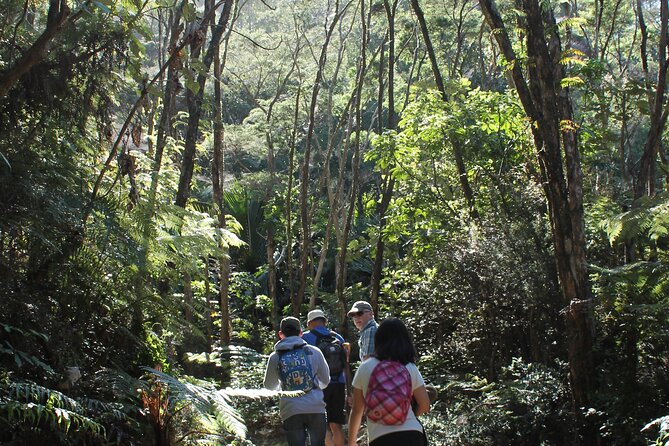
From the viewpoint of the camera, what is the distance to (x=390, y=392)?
15.9 ft

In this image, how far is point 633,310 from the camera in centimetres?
772

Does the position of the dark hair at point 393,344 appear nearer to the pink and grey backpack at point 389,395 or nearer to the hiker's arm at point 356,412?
the pink and grey backpack at point 389,395

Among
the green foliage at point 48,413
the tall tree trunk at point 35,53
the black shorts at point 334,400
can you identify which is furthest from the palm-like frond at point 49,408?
the black shorts at point 334,400

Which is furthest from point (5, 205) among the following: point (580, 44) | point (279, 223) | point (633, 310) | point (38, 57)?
point (580, 44)

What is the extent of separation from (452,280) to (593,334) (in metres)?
2.93

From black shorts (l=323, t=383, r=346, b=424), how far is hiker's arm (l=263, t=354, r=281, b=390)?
1269mm

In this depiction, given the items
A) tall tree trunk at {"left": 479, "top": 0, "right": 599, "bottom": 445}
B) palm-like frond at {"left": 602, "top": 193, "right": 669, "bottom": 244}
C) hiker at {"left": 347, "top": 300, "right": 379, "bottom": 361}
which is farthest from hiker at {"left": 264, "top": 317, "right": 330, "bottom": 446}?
palm-like frond at {"left": 602, "top": 193, "right": 669, "bottom": 244}

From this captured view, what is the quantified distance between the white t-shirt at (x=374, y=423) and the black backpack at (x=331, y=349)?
9.56 feet

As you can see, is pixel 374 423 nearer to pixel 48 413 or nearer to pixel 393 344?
pixel 393 344

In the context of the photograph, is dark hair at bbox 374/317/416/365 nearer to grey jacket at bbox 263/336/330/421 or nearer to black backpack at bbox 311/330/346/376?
grey jacket at bbox 263/336/330/421

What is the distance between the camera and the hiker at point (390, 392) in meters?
4.84

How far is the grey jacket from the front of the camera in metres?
6.86

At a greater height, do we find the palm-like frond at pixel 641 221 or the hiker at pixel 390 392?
the palm-like frond at pixel 641 221

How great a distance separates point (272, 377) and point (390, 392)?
227 cm
